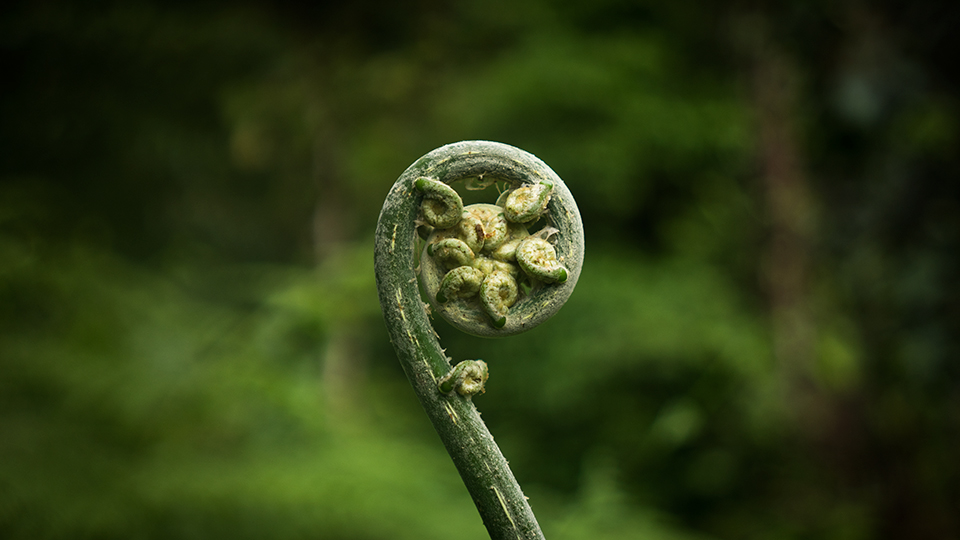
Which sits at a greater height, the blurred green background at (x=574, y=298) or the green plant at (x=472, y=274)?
the blurred green background at (x=574, y=298)

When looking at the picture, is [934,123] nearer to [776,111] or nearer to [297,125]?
[776,111]

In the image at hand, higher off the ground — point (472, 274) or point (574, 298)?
point (574, 298)

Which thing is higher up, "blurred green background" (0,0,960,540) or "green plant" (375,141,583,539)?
"blurred green background" (0,0,960,540)

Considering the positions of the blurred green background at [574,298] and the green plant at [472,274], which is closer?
the green plant at [472,274]

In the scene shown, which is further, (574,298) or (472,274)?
(574,298)
